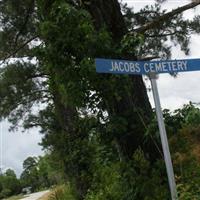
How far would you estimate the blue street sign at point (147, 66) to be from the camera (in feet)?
21.9

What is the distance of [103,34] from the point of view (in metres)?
8.14

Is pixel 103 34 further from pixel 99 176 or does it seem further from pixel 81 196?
pixel 81 196

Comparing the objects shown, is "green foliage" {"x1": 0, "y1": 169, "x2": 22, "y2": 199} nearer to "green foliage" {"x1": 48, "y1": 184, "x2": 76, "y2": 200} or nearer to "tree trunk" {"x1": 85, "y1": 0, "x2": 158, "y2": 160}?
"green foliage" {"x1": 48, "y1": 184, "x2": 76, "y2": 200}

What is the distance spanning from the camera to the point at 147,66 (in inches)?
269

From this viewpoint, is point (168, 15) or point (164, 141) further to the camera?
point (168, 15)

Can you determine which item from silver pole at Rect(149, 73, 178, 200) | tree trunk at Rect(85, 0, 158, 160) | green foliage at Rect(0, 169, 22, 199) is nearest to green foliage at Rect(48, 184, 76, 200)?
tree trunk at Rect(85, 0, 158, 160)

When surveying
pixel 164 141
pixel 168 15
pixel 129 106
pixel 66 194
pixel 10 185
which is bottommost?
pixel 164 141

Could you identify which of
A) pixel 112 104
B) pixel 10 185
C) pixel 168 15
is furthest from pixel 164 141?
pixel 10 185

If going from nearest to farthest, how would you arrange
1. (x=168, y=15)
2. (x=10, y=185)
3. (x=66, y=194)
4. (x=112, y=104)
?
(x=112, y=104) < (x=168, y=15) < (x=66, y=194) < (x=10, y=185)

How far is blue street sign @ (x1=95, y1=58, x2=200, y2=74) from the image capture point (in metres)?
6.69

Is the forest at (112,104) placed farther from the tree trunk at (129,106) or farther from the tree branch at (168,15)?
the tree branch at (168,15)

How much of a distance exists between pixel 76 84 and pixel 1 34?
10.4m

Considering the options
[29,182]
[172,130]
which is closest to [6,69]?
[172,130]

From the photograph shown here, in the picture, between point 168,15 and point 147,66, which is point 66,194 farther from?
point 147,66
